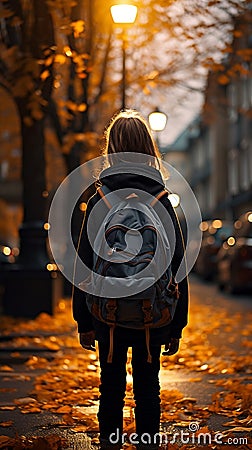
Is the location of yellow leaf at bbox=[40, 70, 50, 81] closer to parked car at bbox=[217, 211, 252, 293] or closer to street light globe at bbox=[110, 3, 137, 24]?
street light globe at bbox=[110, 3, 137, 24]

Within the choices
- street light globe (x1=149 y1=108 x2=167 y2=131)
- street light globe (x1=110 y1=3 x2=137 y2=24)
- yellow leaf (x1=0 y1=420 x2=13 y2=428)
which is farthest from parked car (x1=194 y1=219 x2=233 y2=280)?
yellow leaf (x1=0 y1=420 x2=13 y2=428)

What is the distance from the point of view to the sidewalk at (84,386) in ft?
23.2

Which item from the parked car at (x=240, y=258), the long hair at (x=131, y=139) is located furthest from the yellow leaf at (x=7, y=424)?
the parked car at (x=240, y=258)

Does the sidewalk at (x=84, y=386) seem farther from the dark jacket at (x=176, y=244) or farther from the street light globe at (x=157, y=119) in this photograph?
the street light globe at (x=157, y=119)

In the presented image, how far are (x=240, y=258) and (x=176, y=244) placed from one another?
16.1 metres

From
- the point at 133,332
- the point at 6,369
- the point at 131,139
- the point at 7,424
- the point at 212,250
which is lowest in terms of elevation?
the point at 212,250

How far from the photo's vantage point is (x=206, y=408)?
7.99 metres

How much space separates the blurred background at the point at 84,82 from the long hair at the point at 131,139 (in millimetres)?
2002

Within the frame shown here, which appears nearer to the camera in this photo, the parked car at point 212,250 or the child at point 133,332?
the child at point 133,332

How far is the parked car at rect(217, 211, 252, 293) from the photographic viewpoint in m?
21.5

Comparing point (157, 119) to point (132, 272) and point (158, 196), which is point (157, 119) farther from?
point (132, 272)

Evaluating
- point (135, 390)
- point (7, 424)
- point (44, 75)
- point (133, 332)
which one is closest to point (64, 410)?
point (7, 424)

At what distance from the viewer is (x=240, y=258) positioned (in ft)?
70.9

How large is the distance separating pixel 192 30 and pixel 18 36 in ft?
8.52
